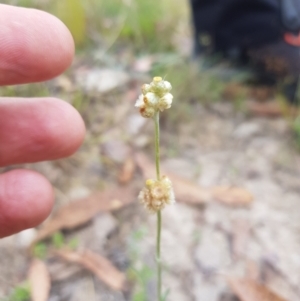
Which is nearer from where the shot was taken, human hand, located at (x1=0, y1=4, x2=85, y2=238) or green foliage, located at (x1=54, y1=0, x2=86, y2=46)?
human hand, located at (x1=0, y1=4, x2=85, y2=238)

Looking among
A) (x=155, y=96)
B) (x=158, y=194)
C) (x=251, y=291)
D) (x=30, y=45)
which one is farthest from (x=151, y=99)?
(x=251, y=291)

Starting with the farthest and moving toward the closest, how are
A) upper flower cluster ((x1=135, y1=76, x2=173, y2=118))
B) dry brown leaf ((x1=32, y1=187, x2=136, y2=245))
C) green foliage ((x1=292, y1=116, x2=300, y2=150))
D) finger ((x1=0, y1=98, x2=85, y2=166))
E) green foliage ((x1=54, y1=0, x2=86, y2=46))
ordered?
green foliage ((x1=54, y1=0, x2=86, y2=46)) < green foliage ((x1=292, y1=116, x2=300, y2=150)) < dry brown leaf ((x1=32, y1=187, x2=136, y2=245)) < finger ((x1=0, y1=98, x2=85, y2=166)) < upper flower cluster ((x1=135, y1=76, x2=173, y2=118))

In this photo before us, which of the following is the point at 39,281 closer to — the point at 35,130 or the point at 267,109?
the point at 35,130

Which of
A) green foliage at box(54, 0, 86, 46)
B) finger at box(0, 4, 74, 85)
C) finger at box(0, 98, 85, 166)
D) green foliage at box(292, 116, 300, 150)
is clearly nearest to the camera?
finger at box(0, 4, 74, 85)

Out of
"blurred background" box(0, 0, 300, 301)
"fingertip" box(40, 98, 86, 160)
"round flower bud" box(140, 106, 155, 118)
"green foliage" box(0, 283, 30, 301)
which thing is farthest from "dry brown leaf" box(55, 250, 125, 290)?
"round flower bud" box(140, 106, 155, 118)

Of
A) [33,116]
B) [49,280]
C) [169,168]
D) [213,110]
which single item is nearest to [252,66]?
[213,110]

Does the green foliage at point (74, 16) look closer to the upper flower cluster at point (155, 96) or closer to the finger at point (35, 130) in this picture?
the finger at point (35, 130)

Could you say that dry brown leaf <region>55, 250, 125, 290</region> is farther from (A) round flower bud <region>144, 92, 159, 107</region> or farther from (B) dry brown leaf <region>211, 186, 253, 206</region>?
(A) round flower bud <region>144, 92, 159, 107</region>
